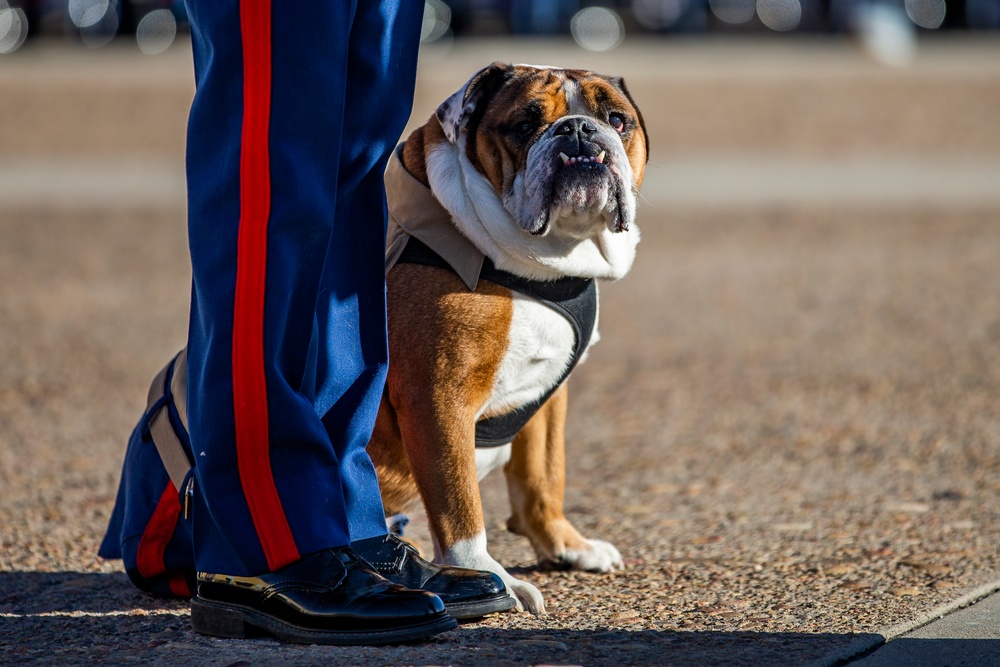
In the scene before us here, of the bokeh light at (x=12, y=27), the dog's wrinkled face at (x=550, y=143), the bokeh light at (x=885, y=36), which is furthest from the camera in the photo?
the bokeh light at (x=12, y=27)

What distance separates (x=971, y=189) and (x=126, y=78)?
1223cm

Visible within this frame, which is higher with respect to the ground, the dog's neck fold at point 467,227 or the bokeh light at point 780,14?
the bokeh light at point 780,14

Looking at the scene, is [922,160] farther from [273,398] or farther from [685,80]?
[273,398]

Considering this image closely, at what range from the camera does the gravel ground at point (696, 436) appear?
2717 millimetres

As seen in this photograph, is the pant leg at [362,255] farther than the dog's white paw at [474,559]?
No

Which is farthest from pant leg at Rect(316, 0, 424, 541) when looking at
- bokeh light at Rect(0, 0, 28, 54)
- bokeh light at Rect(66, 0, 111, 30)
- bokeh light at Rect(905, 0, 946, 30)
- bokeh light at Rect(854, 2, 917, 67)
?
bokeh light at Rect(905, 0, 946, 30)

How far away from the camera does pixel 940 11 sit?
28.3 m

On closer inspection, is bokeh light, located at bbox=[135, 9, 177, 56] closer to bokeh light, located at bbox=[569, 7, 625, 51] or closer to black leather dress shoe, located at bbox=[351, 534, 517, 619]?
bokeh light, located at bbox=[569, 7, 625, 51]

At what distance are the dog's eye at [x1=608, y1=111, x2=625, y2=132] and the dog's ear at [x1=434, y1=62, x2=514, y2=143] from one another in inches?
10.9

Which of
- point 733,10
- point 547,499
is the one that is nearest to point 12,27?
point 733,10

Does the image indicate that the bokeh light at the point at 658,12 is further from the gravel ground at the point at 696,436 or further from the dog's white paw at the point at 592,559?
the dog's white paw at the point at 592,559

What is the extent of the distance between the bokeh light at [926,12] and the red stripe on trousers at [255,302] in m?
28.1

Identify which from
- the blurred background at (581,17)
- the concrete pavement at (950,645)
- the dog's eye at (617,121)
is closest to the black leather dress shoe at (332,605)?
the concrete pavement at (950,645)

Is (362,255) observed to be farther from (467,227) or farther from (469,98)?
(469,98)
